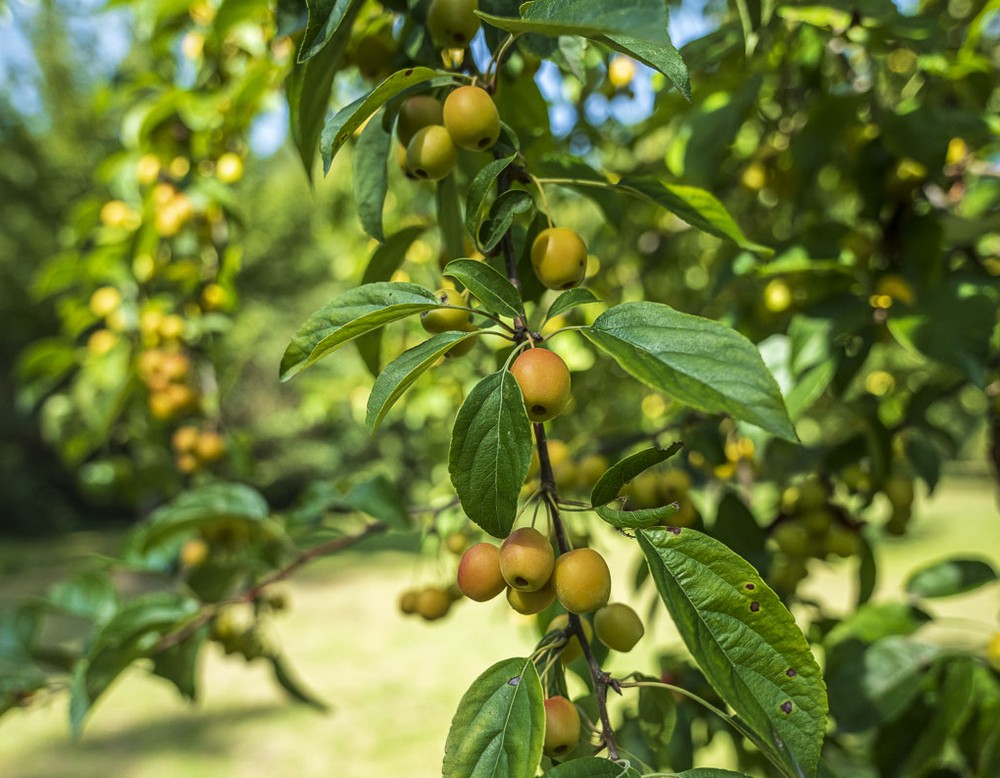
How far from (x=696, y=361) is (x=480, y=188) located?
7.5 inches

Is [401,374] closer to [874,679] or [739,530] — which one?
[739,530]

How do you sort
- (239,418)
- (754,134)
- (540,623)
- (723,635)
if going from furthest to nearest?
(239,418)
(754,134)
(540,623)
(723,635)

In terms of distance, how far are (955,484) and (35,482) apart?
1404 centimetres

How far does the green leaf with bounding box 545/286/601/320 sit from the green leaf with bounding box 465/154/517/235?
0.08 m

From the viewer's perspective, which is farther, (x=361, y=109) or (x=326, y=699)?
(x=326, y=699)

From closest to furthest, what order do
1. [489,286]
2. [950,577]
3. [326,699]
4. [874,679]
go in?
1. [489,286]
2. [874,679]
3. [950,577]
4. [326,699]

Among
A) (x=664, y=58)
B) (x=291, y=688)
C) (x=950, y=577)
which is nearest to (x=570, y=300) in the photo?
(x=664, y=58)

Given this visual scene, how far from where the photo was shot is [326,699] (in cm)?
553

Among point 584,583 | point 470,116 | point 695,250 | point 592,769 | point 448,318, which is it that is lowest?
point 592,769

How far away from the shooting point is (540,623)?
90cm

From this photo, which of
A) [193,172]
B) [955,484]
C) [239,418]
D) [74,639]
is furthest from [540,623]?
[955,484]

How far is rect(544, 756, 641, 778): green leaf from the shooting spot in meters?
0.47

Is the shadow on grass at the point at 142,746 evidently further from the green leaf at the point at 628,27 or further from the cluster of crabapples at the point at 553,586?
the green leaf at the point at 628,27

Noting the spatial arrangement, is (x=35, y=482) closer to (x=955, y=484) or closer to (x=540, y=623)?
(x=540, y=623)
